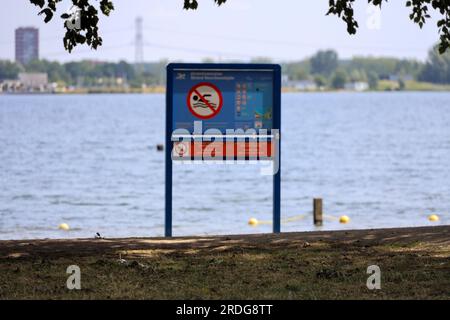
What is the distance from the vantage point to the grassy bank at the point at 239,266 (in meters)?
10.1

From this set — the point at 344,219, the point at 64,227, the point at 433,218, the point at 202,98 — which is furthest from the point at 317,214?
Result: the point at 202,98

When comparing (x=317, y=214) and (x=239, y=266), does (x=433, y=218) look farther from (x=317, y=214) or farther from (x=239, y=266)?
(x=239, y=266)

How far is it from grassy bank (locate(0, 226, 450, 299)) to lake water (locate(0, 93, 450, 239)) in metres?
12.8

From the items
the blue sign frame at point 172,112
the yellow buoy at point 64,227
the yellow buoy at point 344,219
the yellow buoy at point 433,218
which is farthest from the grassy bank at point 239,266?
the yellow buoy at point 433,218

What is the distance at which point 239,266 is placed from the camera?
1138 cm

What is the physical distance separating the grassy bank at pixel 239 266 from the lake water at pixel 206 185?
502 inches

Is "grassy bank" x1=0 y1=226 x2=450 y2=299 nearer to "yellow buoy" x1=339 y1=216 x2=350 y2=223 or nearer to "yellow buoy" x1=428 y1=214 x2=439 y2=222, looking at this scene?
"yellow buoy" x1=339 y1=216 x2=350 y2=223

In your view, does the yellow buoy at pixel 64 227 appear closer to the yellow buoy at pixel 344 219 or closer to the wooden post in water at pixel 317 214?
the wooden post in water at pixel 317 214

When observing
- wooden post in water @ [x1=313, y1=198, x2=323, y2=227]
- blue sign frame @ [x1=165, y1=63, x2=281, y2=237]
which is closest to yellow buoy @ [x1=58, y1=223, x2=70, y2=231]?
wooden post in water @ [x1=313, y1=198, x2=323, y2=227]

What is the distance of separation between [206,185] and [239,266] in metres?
33.6

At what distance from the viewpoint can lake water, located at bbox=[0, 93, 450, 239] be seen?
2948 cm
